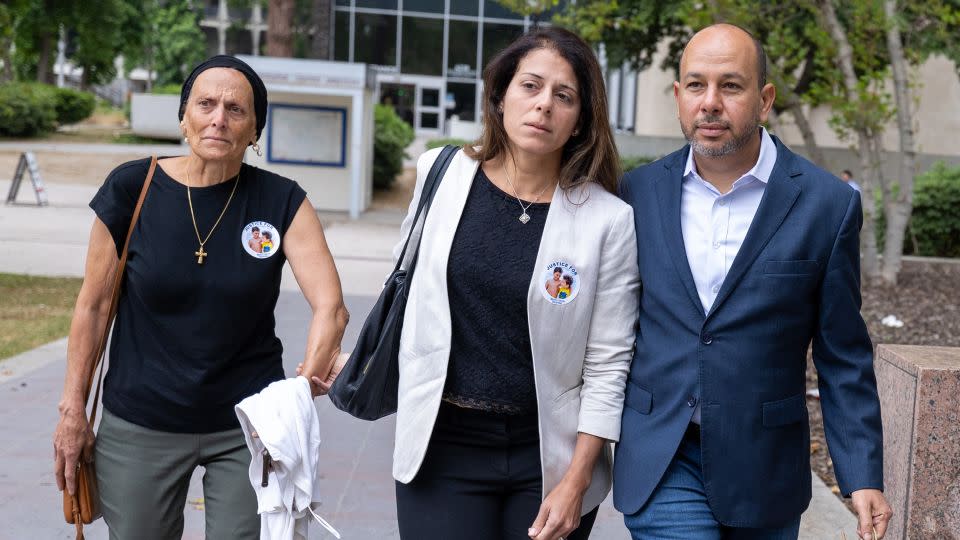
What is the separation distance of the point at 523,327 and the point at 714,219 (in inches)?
22.6

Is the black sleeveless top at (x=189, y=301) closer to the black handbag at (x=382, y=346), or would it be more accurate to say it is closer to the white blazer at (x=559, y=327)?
the black handbag at (x=382, y=346)

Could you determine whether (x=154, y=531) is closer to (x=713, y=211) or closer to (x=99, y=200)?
(x=99, y=200)

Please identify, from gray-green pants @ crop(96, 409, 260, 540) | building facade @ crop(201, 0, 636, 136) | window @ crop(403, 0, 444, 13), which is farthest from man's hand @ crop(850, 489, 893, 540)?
window @ crop(403, 0, 444, 13)

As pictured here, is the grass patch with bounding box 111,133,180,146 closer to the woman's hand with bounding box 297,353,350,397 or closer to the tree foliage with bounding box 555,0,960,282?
the tree foliage with bounding box 555,0,960,282

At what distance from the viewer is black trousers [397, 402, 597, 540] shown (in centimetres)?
292

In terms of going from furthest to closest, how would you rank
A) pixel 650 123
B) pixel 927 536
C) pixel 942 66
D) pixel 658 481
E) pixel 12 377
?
1. pixel 650 123
2. pixel 942 66
3. pixel 12 377
4. pixel 927 536
5. pixel 658 481

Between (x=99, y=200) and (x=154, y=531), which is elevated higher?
(x=99, y=200)

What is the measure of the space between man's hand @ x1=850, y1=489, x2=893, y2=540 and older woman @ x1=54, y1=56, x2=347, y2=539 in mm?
1487

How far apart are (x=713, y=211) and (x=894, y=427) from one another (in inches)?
82.5

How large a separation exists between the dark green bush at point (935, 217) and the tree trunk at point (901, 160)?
4781 millimetres

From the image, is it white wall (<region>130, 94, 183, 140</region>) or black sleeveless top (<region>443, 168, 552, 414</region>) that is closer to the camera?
black sleeveless top (<region>443, 168, 552, 414</region>)

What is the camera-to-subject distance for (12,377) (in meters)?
8.09

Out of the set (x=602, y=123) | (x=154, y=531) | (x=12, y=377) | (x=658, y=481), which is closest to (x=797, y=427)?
(x=658, y=481)

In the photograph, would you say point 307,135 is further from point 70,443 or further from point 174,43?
point 174,43
